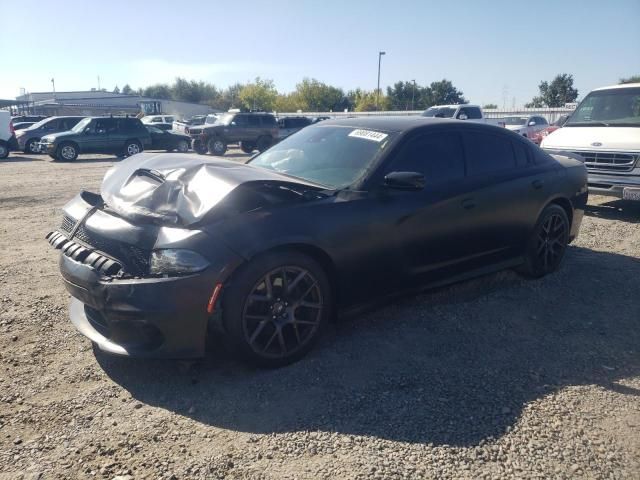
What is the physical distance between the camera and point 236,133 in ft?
71.2

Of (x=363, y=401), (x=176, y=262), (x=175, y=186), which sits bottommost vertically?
(x=363, y=401)

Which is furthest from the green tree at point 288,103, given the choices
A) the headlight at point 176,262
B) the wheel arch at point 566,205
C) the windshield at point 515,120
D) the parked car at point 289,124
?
the headlight at point 176,262

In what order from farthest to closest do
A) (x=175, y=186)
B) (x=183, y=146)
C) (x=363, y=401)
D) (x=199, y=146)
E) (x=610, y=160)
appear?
(x=183, y=146)
(x=199, y=146)
(x=610, y=160)
(x=175, y=186)
(x=363, y=401)

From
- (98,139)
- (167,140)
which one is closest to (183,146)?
(167,140)

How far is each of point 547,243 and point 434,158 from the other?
183 centimetres

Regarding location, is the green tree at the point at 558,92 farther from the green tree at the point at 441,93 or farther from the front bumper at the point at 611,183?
the front bumper at the point at 611,183

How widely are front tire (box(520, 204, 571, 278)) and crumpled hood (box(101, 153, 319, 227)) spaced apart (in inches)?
103

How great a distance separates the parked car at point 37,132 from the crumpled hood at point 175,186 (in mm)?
20800

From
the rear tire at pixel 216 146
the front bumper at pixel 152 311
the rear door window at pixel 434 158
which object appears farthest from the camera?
the rear tire at pixel 216 146

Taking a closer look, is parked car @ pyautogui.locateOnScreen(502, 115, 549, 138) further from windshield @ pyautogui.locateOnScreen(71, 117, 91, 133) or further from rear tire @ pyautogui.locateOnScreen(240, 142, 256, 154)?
windshield @ pyautogui.locateOnScreen(71, 117, 91, 133)

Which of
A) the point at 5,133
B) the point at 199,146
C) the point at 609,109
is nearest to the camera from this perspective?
the point at 609,109

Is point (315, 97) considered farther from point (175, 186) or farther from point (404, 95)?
point (175, 186)

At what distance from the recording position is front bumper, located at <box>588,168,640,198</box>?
25.8 ft

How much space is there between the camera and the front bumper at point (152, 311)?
294cm
